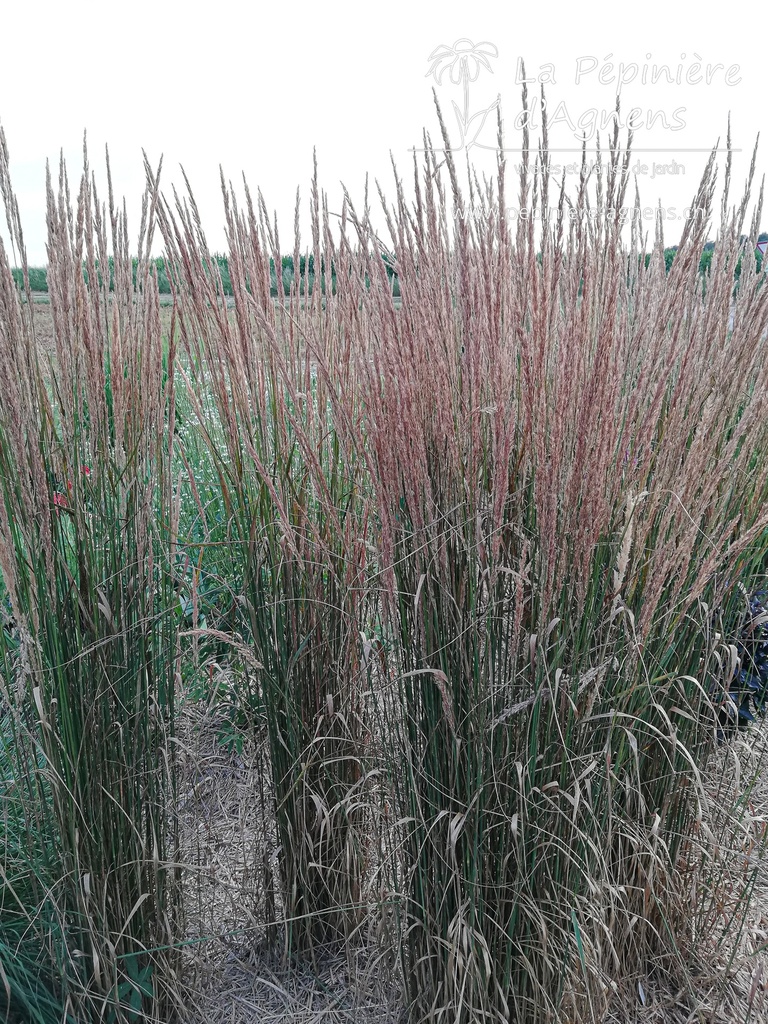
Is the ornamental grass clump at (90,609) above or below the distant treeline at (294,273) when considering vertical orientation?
below

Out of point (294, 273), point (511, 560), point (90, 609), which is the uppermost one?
point (294, 273)

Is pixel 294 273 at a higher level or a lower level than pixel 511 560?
higher

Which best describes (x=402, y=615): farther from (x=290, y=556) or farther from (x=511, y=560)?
(x=290, y=556)

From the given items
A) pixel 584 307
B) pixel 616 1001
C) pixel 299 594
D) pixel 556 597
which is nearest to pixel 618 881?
pixel 616 1001

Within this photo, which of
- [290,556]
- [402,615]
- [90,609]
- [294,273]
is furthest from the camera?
[294,273]

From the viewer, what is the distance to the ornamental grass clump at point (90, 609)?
156cm

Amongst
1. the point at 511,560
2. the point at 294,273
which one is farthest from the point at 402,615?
the point at 294,273

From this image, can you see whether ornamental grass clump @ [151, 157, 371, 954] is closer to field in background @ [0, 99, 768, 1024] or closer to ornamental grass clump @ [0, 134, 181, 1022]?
field in background @ [0, 99, 768, 1024]

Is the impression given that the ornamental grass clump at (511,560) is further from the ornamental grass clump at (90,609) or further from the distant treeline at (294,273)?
the ornamental grass clump at (90,609)

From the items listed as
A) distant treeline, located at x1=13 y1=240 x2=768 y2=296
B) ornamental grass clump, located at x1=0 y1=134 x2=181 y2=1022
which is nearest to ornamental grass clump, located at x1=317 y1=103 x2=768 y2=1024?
distant treeline, located at x1=13 y1=240 x2=768 y2=296

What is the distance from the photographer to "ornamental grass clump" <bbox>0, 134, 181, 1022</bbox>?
5.12 feet

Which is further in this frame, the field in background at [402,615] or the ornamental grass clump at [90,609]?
the ornamental grass clump at [90,609]

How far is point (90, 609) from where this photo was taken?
1.62 m

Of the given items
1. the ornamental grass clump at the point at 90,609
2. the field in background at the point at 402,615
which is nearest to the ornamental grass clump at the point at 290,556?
the field in background at the point at 402,615
